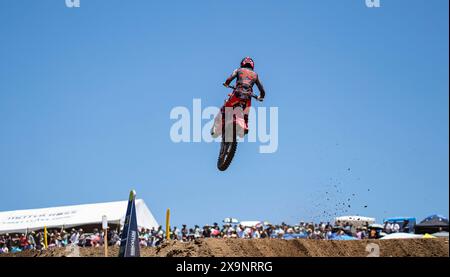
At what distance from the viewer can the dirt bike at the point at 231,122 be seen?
51.4ft

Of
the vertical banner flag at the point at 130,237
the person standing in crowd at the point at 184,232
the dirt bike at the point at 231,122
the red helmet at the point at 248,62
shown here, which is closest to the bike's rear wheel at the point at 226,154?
the dirt bike at the point at 231,122

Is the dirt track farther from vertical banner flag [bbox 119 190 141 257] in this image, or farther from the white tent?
vertical banner flag [bbox 119 190 141 257]

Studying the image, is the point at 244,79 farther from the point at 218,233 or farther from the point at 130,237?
the point at 218,233

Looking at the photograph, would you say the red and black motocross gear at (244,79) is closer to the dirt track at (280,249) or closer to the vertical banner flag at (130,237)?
the vertical banner flag at (130,237)

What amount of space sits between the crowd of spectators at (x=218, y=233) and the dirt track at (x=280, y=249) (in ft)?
5.56

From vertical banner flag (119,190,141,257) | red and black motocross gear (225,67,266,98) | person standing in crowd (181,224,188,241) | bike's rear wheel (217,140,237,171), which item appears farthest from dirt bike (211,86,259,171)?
person standing in crowd (181,224,188,241)

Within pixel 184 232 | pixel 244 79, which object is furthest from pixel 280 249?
pixel 184 232

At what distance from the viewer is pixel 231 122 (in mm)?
15750

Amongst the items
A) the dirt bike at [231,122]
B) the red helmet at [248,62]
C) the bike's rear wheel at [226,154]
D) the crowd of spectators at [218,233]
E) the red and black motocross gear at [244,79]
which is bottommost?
the crowd of spectators at [218,233]

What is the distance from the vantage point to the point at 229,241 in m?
16.8
